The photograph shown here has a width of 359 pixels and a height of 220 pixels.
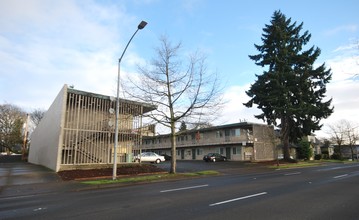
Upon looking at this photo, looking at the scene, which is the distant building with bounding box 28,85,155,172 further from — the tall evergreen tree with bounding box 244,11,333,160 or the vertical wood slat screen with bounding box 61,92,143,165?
the tall evergreen tree with bounding box 244,11,333,160

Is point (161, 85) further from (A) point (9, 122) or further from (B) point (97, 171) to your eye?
(A) point (9, 122)

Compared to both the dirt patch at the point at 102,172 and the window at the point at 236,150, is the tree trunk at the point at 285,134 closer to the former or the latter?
the window at the point at 236,150

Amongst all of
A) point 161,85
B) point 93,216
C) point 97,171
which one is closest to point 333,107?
point 161,85

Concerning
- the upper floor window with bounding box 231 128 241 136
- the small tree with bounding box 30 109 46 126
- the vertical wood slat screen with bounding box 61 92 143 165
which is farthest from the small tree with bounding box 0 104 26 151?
the vertical wood slat screen with bounding box 61 92 143 165

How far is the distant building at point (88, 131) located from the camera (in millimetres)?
21812

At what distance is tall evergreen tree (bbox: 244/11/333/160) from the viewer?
123ft

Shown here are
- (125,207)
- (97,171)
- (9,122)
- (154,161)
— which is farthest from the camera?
(9,122)

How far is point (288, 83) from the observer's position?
126 ft

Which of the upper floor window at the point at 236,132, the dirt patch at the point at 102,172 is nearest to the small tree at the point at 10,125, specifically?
the upper floor window at the point at 236,132

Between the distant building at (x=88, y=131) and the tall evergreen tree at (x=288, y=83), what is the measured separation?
20.7 meters

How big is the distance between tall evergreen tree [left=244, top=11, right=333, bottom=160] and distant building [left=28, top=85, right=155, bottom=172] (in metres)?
20.7

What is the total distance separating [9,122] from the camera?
64062 millimetres

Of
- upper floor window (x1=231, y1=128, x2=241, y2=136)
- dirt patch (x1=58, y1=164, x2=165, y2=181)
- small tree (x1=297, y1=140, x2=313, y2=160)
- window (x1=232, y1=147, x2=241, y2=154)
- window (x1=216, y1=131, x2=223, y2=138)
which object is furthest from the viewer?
small tree (x1=297, y1=140, x2=313, y2=160)

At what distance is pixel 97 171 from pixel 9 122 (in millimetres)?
54267
